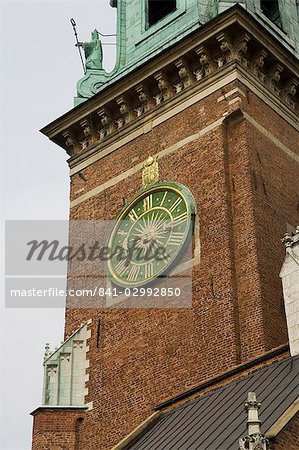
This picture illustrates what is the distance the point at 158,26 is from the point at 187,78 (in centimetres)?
313

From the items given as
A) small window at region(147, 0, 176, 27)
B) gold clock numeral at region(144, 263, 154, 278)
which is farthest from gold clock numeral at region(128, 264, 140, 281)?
small window at region(147, 0, 176, 27)

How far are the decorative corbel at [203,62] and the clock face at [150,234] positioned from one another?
295 cm

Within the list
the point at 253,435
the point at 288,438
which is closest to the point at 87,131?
the point at 288,438

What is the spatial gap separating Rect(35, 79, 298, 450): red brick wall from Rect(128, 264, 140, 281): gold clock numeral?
2.77 ft

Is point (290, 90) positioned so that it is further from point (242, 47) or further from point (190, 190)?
point (190, 190)

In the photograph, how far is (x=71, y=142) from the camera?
88.7ft

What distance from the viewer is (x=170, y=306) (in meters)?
22.2

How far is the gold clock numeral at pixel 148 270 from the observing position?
2305 cm

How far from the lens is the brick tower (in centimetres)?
2105

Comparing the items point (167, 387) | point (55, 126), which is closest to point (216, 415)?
point (167, 387)

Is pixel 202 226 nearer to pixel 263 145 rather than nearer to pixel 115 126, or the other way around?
pixel 263 145

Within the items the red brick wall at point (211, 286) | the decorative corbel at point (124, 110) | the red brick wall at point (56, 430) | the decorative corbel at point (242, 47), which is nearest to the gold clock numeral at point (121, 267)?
the red brick wall at point (211, 286)

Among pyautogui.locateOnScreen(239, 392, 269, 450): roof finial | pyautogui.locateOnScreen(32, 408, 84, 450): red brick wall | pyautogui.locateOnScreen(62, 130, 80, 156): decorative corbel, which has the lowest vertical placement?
pyautogui.locateOnScreen(239, 392, 269, 450): roof finial

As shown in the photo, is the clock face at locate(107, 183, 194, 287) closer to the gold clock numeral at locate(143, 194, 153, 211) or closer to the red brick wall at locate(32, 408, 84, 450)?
the gold clock numeral at locate(143, 194, 153, 211)
